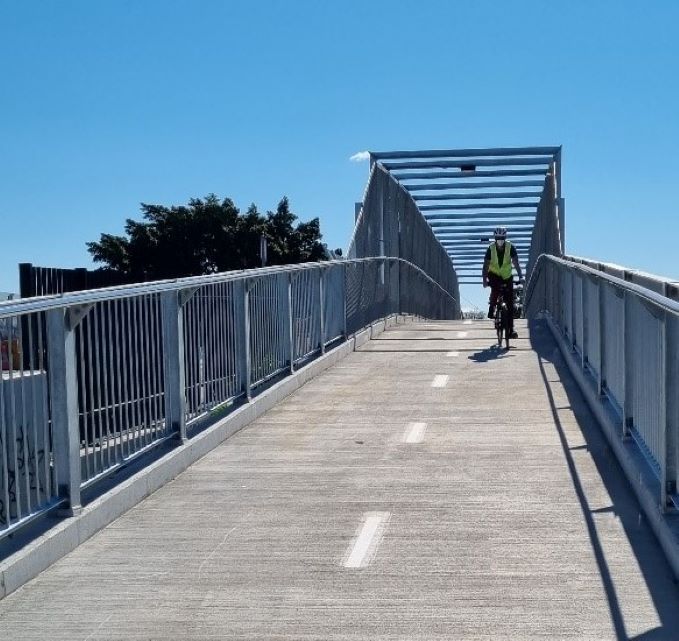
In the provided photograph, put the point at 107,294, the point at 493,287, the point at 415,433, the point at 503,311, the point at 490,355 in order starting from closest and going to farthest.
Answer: the point at 107,294, the point at 415,433, the point at 490,355, the point at 503,311, the point at 493,287

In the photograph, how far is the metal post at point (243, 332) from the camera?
10797 mm

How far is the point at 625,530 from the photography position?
6.61m

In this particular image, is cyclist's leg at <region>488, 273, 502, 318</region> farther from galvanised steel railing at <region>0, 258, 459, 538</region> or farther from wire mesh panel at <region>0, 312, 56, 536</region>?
wire mesh panel at <region>0, 312, 56, 536</region>

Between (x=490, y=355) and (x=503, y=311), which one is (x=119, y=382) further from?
(x=503, y=311)

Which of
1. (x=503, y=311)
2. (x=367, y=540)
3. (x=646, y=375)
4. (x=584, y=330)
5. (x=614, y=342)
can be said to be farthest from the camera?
(x=503, y=311)

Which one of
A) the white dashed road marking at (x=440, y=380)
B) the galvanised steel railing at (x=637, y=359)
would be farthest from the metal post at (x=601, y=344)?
the white dashed road marking at (x=440, y=380)

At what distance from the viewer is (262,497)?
7.75m

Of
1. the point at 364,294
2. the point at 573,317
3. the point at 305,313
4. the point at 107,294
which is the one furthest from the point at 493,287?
the point at 107,294

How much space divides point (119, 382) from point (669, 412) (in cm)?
357

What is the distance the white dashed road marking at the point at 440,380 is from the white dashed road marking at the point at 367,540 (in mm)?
6134

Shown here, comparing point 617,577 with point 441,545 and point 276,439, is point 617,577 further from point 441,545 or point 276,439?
point 276,439

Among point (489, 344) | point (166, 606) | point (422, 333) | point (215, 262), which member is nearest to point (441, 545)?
point (166, 606)

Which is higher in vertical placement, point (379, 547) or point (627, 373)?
point (627, 373)

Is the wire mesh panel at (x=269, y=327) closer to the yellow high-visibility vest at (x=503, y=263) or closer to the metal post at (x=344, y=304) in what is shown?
the metal post at (x=344, y=304)
